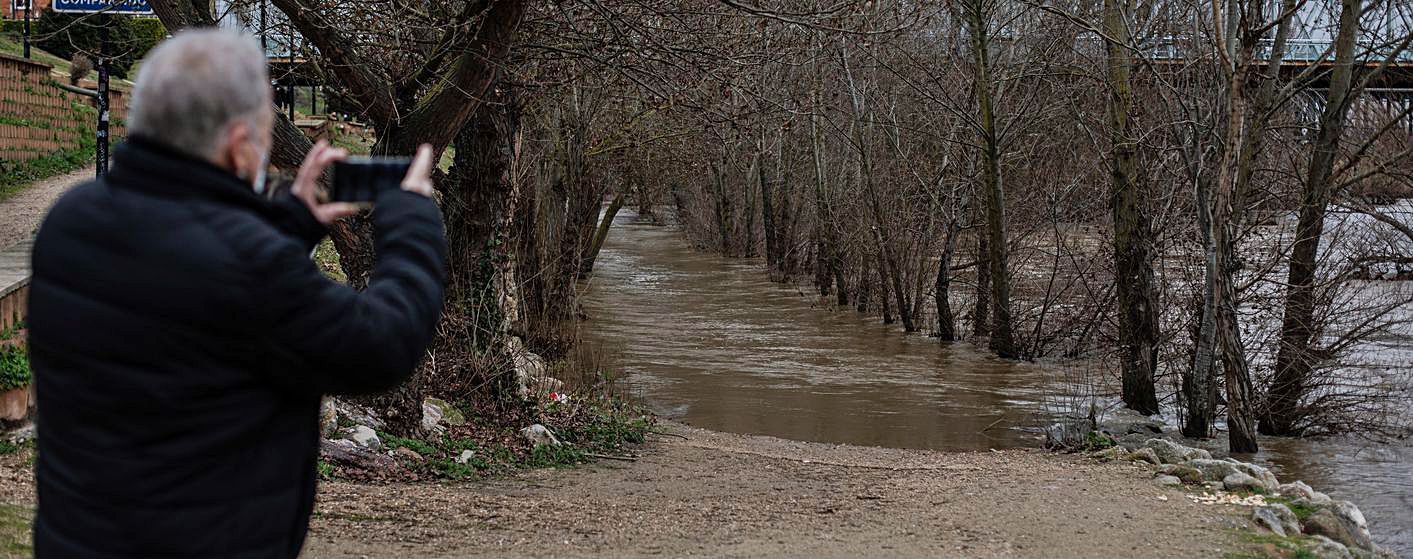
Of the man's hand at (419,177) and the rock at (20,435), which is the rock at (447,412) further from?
the man's hand at (419,177)

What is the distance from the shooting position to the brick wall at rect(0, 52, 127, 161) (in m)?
19.1

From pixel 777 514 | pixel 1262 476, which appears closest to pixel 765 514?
pixel 777 514

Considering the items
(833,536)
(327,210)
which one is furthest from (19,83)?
(327,210)

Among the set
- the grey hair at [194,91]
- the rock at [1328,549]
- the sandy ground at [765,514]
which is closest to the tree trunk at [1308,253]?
the sandy ground at [765,514]

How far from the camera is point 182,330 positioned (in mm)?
2404

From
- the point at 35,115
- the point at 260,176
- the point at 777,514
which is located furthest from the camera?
the point at 35,115

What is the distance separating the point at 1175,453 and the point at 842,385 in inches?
283

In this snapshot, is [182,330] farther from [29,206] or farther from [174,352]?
[29,206]

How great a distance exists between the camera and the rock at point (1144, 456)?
482 inches

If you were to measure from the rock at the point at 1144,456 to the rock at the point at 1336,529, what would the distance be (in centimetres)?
230

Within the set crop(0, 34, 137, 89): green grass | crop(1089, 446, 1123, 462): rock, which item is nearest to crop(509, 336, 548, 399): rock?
crop(1089, 446, 1123, 462): rock

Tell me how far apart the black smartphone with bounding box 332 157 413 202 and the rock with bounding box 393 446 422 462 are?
24.6 feet

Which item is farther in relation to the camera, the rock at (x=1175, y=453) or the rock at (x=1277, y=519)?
the rock at (x=1175, y=453)

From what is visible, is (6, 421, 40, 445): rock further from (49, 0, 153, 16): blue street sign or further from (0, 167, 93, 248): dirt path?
(0, 167, 93, 248): dirt path
